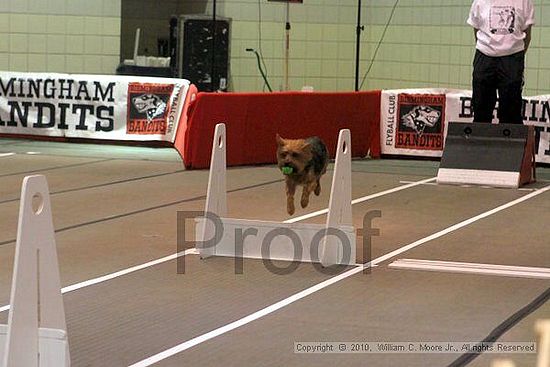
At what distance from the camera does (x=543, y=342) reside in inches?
213

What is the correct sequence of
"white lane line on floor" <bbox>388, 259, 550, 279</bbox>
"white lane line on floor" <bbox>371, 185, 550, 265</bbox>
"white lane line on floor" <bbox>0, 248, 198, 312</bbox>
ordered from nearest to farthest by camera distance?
"white lane line on floor" <bbox>0, 248, 198, 312</bbox>
"white lane line on floor" <bbox>388, 259, 550, 279</bbox>
"white lane line on floor" <bbox>371, 185, 550, 265</bbox>

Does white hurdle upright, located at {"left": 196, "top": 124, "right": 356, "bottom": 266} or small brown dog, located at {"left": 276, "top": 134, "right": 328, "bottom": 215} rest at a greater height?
small brown dog, located at {"left": 276, "top": 134, "right": 328, "bottom": 215}

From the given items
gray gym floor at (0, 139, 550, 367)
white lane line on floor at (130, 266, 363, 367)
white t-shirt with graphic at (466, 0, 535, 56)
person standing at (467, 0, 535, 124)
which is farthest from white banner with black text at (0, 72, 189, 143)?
white lane line on floor at (130, 266, 363, 367)

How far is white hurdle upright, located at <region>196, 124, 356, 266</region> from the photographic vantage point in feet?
24.2

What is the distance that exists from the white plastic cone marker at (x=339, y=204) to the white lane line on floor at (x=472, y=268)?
374mm

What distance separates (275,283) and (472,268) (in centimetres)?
132

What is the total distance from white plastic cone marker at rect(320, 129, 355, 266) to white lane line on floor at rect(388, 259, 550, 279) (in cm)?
37

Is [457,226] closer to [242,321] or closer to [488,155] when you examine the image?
[488,155]

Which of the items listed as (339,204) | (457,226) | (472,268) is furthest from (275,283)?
(457,226)

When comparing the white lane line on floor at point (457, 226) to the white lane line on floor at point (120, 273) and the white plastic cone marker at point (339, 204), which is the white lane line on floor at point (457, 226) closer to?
the white plastic cone marker at point (339, 204)

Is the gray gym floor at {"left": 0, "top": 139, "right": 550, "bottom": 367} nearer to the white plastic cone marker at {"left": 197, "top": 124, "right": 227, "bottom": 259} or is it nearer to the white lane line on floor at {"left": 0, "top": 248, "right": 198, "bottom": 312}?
the white lane line on floor at {"left": 0, "top": 248, "right": 198, "bottom": 312}

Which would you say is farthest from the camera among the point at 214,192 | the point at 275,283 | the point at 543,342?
the point at 214,192

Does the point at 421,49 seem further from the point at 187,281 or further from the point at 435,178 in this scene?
the point at 187,281

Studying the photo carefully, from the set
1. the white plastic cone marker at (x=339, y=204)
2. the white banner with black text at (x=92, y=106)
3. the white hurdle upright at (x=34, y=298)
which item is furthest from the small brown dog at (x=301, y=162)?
the white banner with black text at (x=92, y=106)
